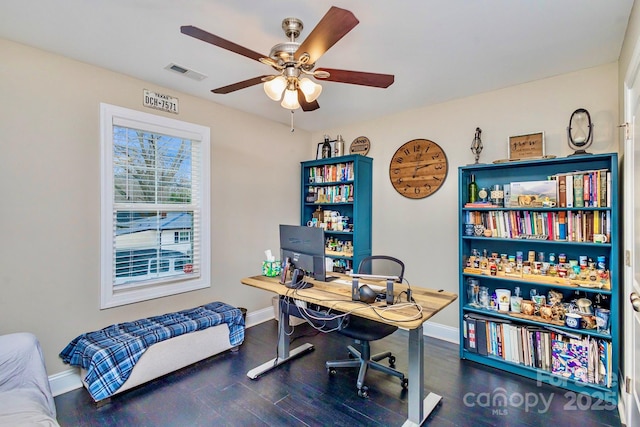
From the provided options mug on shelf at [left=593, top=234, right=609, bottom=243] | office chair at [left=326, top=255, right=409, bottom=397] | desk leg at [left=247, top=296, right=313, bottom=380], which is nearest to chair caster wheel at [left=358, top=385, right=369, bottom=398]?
office chair at [left=326, top=255, right=409, bottom=397]

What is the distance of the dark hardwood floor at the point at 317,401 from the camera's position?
6.61 ft

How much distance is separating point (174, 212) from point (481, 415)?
3.07 m

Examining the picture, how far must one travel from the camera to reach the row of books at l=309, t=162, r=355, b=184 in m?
3.84

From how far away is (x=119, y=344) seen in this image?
2.27 m

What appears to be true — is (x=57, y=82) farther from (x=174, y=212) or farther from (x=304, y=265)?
(x=304, y=265)

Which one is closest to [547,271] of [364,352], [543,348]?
[543,348]

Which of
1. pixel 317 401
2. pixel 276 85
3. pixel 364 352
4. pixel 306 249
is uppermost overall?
pixel 276 85

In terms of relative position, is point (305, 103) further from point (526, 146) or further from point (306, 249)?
point (526, 146)

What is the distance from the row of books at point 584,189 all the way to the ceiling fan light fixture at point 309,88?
80.5 inches

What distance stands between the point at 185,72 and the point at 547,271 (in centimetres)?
349

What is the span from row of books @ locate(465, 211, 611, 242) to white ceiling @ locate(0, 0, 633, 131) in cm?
119

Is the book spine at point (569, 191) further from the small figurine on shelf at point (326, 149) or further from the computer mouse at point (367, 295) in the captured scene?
the small figurine on shelf at point (326, 149)

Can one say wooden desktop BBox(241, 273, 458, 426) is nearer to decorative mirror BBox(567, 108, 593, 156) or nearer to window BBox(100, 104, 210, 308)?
window BBox(100, 104, 210, 308)

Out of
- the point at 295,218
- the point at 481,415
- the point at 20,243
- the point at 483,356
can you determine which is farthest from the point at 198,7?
the point at 483,356
